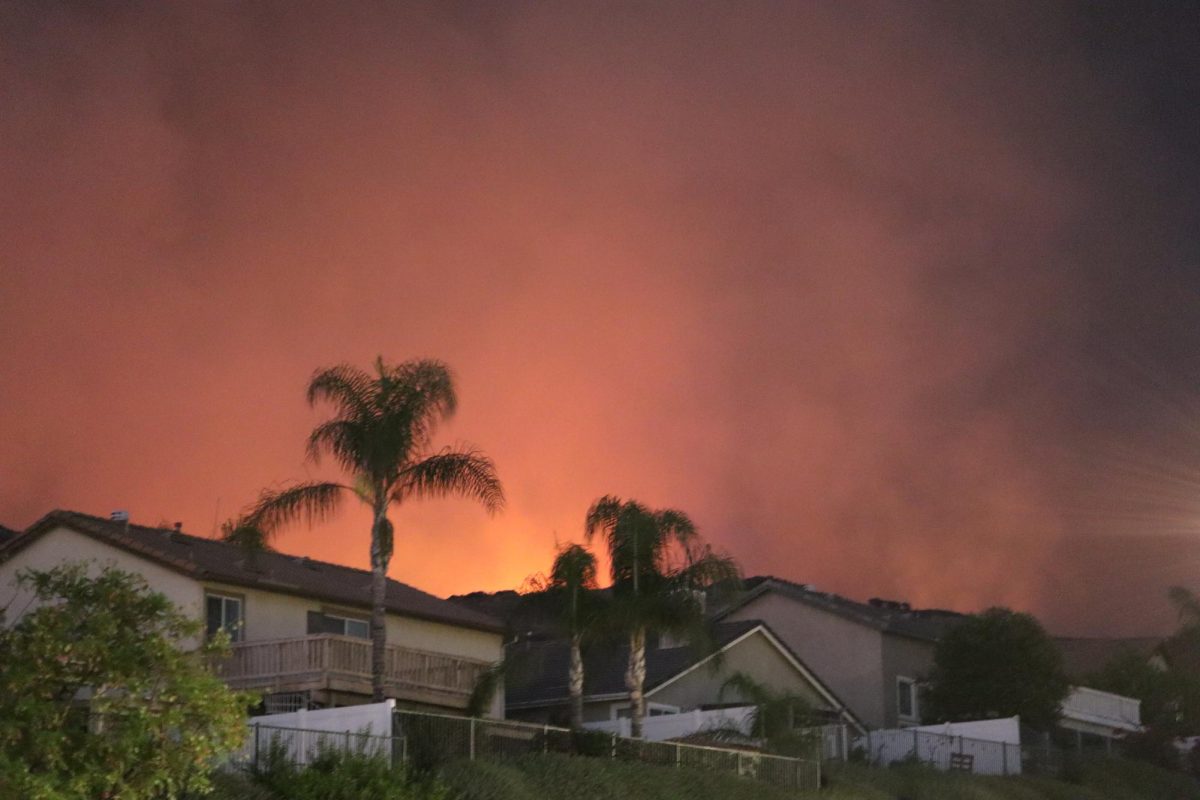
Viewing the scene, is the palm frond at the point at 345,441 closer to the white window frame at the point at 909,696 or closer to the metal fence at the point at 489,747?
the metal fence at the point at 489,747

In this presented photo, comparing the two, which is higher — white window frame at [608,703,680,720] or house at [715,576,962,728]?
house at [715,576,962,728]

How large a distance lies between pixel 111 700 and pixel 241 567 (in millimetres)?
20312

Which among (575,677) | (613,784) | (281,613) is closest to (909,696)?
(575,677)

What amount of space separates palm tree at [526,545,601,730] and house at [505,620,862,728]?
18.3 ft

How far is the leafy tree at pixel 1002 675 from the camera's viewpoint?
55.8m

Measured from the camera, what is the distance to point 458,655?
47312 millimetres

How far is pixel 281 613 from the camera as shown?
43.3m

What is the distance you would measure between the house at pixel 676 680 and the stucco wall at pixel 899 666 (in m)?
3.92

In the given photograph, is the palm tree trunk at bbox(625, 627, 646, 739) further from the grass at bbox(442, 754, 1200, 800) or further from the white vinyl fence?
the grass at bbox(442, 754, 1200, 800)

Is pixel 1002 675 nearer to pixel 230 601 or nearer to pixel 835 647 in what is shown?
pixel 835 647

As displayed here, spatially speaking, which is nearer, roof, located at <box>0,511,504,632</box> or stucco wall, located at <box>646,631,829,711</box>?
roof, located at <box>0,511,504,632</box>

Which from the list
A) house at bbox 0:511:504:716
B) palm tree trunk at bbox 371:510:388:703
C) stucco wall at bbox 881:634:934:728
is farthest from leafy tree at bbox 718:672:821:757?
stucco wall at bbox 881:634:934:728

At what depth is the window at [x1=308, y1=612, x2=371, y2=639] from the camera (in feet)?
145

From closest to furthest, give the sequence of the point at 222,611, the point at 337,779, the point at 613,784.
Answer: the point at 337,779
the point at 613,784
the point at 222,611
